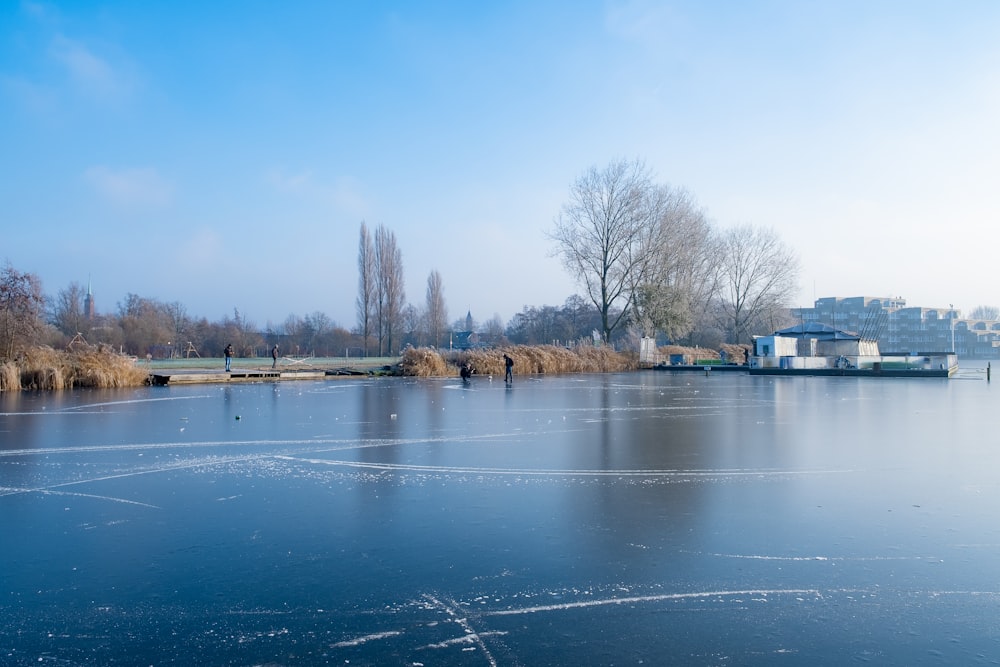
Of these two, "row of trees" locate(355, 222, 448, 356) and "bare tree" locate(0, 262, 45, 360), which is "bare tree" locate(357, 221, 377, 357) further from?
"bare tree" locate(0, 262, 45, 360)

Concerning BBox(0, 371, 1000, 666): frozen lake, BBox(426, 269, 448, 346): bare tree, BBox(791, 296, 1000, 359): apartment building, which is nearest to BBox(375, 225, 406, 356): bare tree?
BBox(426, 269, 448, 346): bare tree

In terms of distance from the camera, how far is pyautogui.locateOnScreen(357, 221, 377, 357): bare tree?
5972 cm

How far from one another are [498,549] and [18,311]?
25961 millimetres

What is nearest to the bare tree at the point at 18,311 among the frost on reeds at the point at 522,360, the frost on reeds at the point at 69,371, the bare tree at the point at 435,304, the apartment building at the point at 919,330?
the frost on reeds at the point at 69,371

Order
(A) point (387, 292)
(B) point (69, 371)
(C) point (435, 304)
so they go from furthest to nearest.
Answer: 1. (C) point (435, 304)
2. (A) point (387, 292)
3. (B) point (69, 371)

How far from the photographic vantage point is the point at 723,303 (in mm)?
66500

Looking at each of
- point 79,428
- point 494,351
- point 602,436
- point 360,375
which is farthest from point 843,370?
point 79,428

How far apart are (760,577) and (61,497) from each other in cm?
662

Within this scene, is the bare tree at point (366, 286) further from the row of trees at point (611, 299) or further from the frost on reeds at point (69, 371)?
→ the frost on reeds at point (69, 371)

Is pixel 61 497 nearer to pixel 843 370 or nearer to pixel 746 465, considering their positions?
pixel 746 465

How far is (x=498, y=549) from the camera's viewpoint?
539cm

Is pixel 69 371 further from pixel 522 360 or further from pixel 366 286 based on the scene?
pixel 366 286

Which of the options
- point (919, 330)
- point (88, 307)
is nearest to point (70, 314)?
point (88, 307)

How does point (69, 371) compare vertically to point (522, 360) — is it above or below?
above
